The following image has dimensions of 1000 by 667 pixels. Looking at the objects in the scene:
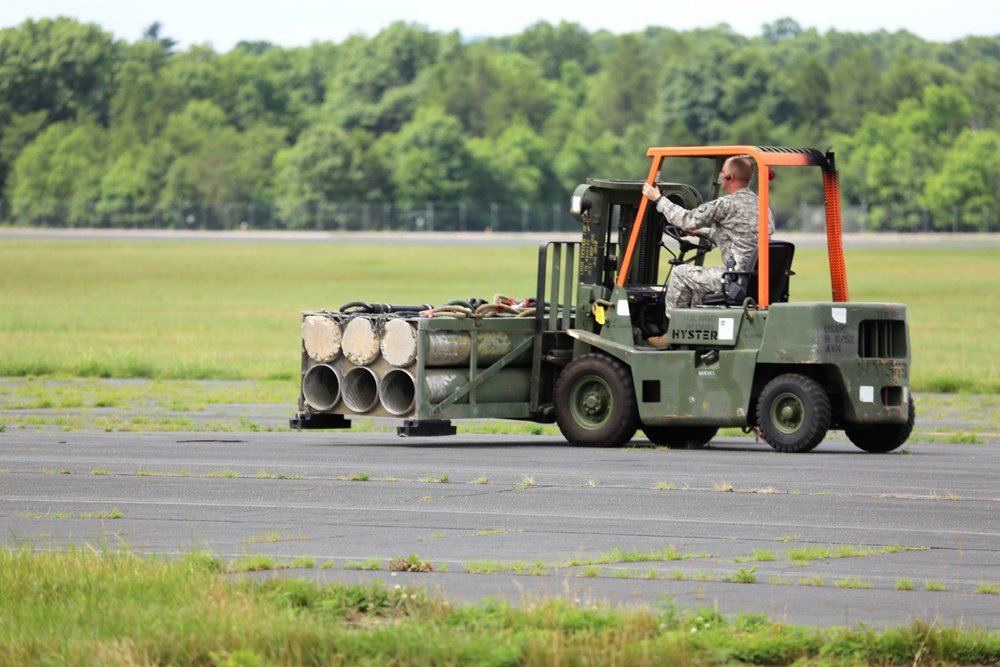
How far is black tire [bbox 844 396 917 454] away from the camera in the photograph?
1836 centimetres

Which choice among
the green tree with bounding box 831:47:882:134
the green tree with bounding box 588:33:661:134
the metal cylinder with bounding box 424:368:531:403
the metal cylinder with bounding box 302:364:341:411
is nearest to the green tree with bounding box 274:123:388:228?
the green tree with bounding box 588:33:661:134

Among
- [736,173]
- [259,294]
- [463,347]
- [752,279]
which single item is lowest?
[259,294]

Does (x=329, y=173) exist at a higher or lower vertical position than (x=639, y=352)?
higher

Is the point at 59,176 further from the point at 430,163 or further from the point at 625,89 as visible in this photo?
the point at 625,89

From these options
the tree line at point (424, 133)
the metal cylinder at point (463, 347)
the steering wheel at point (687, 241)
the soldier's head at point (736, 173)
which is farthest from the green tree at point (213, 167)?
the soldier's head at point (736, 173)

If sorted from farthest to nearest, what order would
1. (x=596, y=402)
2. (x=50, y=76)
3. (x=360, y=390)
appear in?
(x=50, y=76) < (x=360, y=390) < (x=596, y=402)

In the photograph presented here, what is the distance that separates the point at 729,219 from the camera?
17484 millimetres

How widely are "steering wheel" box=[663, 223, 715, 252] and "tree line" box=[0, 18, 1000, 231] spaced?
8921cm

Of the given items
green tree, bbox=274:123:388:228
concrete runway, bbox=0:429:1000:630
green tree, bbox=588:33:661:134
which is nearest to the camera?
concrete runway, bbox=0:429:1000:630

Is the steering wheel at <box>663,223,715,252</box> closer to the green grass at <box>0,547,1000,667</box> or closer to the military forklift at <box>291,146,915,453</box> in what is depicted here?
the military forklift at <box>291,146,915,453</box>

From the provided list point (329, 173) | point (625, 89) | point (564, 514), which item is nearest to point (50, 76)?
point (329, 173)

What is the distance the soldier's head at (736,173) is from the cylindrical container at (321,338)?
13.9ft

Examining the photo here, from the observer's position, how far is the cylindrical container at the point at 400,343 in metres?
18.2

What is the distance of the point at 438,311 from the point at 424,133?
126900 millimetres
